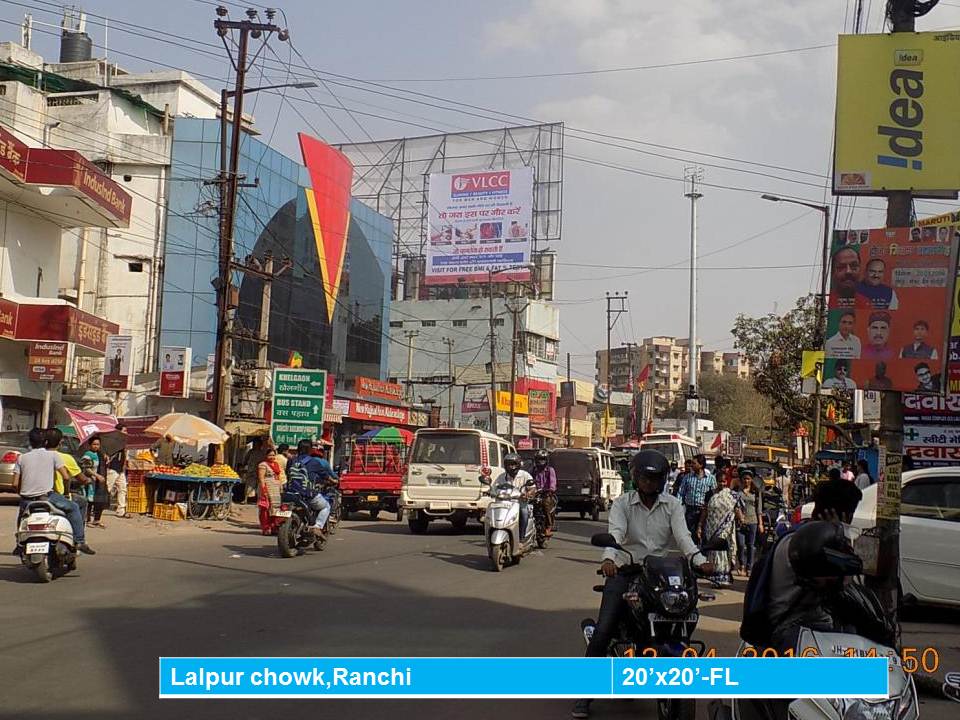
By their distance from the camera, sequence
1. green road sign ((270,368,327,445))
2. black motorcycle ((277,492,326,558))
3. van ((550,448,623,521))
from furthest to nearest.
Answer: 1. van ((550,448,623,521))
2. green road sign ((270,368,327,445))
3. black motorcycle ((277,492,326,558))

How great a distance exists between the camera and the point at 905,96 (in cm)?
1085

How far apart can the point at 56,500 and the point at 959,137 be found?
37.3ft

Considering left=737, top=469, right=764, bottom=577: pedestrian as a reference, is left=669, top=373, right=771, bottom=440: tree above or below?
above

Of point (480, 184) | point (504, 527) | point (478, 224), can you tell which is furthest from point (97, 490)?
point (480, 184)

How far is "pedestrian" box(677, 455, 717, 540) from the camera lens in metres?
15.6

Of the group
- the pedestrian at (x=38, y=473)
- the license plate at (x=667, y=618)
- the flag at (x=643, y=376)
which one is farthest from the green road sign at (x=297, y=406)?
the flag at (x=643, y=376)

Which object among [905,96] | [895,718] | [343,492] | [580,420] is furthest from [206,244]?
[580,420]

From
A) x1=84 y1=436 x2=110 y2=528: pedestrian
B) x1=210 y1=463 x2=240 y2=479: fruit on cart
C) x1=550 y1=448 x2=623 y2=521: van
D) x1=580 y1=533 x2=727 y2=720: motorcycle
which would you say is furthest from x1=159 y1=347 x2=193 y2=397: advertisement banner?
x1=580 y1=533 x2=727 y2=720: motorcycle

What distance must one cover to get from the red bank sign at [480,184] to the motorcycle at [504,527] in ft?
162

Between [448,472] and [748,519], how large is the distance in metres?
6.95

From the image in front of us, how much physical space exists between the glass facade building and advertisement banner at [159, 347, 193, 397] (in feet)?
9.00

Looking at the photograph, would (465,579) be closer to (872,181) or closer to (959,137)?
(872,181)

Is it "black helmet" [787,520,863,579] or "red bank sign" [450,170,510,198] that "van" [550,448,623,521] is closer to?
"black helmet" [787,520,863,579]

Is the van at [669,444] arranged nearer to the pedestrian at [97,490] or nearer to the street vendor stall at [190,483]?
the street vendor stall at [190,483]
